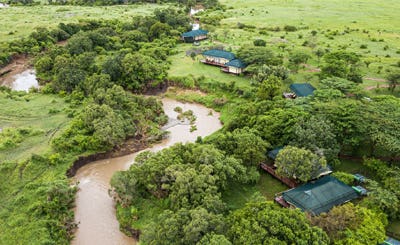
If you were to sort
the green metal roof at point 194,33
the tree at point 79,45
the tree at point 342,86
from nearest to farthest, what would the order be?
the tree at point 342,86
the tree at point 79,45
the green metal roof at point 194,33

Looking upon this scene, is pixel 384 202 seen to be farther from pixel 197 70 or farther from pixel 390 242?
pixel 197 70

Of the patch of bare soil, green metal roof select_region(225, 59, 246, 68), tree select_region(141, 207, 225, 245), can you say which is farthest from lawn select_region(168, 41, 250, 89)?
tree select_region(141, 207, 225, 245)

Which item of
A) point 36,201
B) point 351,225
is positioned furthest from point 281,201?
point 36,201

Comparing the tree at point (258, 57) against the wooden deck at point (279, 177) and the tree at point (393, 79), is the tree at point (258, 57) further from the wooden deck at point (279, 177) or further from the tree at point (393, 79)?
the wooden deck at point (279, 177)

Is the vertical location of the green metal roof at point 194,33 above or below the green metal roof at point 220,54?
above

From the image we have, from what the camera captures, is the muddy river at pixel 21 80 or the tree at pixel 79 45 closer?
the muddy river at pixel 21 80

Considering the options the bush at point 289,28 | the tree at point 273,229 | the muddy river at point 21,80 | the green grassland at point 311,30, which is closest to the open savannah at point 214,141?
the tree at point 273,229

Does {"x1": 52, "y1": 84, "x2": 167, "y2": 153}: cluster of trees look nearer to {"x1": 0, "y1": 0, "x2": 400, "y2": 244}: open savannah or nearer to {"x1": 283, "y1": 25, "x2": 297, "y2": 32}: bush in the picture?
{"x1": 0, "y1": 0, "x2": 400, "y2": 244}: open savannah
